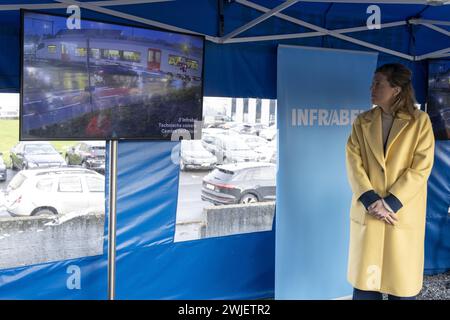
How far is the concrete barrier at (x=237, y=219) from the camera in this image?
3.27 metres

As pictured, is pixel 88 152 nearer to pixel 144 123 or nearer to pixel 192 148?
pixel 144 123

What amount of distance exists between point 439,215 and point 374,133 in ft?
7.41

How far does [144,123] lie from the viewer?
2.73 metres

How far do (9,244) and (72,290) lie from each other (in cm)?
47

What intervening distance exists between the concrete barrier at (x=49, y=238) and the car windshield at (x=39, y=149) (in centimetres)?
38

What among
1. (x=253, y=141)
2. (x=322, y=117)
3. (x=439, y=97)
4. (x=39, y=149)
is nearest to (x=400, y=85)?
(x=322, y=117)

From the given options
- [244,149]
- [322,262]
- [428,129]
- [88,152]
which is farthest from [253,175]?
[428,129]

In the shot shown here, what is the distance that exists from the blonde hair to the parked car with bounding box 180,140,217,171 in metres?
1.32

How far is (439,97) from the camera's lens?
3781mm

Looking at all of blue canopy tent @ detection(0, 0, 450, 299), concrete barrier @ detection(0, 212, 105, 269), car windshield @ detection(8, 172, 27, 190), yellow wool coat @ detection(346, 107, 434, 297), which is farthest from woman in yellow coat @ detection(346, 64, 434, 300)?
car windshield @ detection(8, 172, 27, 190)

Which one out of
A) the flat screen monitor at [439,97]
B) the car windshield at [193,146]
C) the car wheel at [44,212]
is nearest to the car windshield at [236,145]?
the car windshield at [193,146]

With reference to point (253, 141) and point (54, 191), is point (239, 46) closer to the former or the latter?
point (253, 141)

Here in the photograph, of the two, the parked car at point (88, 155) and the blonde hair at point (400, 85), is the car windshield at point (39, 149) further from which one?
the blonde hair at point (400, 85)

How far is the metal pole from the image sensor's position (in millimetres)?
2629
